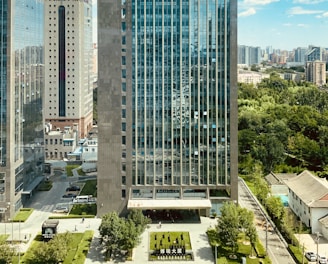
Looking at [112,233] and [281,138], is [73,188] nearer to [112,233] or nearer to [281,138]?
[112,233]

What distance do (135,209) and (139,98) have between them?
34.1 feet

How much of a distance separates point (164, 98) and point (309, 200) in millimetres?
16093

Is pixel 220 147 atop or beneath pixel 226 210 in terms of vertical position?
atop

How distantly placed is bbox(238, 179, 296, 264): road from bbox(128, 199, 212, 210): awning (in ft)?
16.7

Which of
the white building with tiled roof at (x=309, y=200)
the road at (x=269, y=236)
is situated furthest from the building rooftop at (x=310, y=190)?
the road at (x=269, y=236)

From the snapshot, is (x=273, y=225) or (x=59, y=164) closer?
(x=273, y=225)

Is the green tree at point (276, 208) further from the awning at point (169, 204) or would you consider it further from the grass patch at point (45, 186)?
the grass patch at point (45, 186)

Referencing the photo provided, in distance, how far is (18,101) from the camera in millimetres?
41375

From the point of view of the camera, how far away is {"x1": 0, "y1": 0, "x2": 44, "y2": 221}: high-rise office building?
39156 mm

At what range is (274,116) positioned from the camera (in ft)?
236

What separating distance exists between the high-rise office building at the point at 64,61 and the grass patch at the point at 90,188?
2776 cm

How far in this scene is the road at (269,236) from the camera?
3088 cm

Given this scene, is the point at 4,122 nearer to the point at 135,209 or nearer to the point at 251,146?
the point at 135,209

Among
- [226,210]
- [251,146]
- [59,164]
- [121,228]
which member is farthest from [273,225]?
[59,164]
